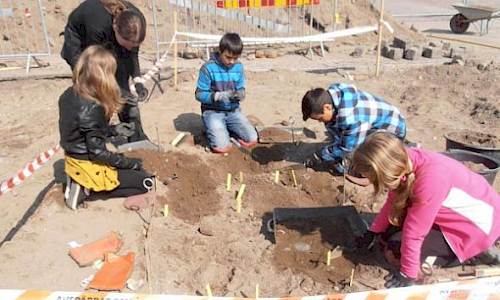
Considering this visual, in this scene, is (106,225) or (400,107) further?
(400,107)

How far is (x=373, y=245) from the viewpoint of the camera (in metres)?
3.83

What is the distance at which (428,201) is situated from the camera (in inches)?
119

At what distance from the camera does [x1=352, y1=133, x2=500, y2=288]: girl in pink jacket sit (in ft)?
9.59

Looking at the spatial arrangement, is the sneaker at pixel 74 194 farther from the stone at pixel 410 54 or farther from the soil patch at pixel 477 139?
the stone at pixel 410 54

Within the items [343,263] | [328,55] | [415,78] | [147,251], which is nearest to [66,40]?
[147,251]

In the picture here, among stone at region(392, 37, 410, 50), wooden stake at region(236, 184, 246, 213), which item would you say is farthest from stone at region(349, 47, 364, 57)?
wooden stake at region(236, 184, 246, 213)

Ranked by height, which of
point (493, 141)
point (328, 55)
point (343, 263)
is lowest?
point (343, 263)

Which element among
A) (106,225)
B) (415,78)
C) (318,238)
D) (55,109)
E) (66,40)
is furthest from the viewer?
(415,78)

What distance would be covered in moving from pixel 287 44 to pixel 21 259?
8040 millimetres

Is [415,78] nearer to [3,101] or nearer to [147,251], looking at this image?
[147,251]

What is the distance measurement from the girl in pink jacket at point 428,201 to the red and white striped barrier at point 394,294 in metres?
0.63

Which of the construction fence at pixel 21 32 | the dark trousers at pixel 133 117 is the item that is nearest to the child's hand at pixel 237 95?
the dark trousers at pixel 133 117

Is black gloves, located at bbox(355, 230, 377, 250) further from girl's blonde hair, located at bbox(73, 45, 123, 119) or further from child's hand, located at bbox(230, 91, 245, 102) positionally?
child's hand, located at bbox(230, 91, 245, 102)

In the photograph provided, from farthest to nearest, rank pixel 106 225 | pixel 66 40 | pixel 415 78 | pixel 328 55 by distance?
1. pixel 328 55
2. pixel 415 78
3. pixel 66 40
4. pixel 106 225
